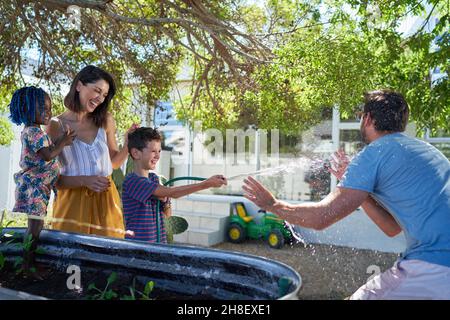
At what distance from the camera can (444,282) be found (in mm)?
1627

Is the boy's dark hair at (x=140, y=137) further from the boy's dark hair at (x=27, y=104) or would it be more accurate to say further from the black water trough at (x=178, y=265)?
A: the black water trough at (x=178, y=265)

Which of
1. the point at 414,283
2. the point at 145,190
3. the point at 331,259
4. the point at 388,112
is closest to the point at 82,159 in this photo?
the point at 145,190

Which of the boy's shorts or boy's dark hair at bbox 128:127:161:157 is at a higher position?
boy's dark hair at bbox 128:127:161:157

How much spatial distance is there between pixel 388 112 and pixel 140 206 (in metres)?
1.52

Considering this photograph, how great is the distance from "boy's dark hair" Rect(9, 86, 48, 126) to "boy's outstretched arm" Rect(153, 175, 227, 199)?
78 cm

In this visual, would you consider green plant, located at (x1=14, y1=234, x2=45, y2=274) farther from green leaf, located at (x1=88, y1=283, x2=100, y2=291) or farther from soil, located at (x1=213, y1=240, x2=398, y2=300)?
soil, located at (x1=213, y1=240, x2=398, y2=300)

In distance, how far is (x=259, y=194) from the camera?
1.90 metres

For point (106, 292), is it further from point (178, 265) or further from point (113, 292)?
point (178, 265)

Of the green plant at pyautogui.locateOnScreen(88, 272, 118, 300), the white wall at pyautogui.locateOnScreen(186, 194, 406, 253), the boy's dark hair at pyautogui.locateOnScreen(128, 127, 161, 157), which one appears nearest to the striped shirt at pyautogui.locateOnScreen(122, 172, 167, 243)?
the boy's dark hair at pyautogui.locateOnScreen(128, 127, 161, 157)

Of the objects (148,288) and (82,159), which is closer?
(148,288)

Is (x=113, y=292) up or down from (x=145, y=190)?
down

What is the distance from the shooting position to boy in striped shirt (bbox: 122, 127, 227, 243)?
2.63m

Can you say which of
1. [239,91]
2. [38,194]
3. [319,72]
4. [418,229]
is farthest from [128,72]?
[418,229]
